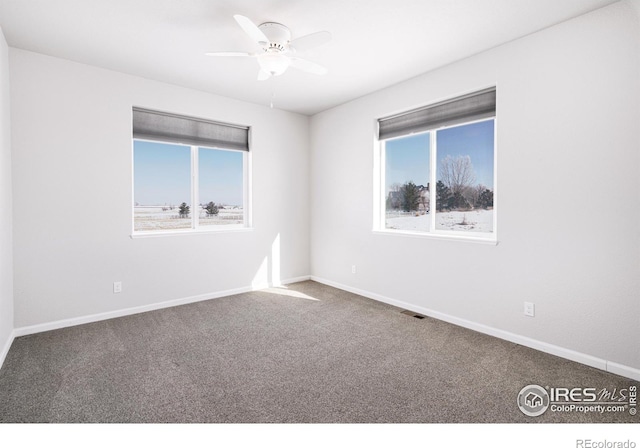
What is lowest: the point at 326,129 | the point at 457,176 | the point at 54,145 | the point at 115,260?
the point at 115,260

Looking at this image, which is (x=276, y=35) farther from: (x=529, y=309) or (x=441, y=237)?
(x=529, y=309)

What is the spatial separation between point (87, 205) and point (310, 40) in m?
2.75

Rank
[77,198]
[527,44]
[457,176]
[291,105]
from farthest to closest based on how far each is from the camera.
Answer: [291,105], [457,176], [77,198], [527,44]

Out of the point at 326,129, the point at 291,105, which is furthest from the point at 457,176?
the point at 291,105

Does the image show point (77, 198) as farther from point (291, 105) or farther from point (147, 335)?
point (291, 105)

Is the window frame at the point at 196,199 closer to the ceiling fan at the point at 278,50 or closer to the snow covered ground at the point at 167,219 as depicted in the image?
the snow covered ground at the point at 167,219

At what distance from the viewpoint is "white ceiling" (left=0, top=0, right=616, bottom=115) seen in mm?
2359

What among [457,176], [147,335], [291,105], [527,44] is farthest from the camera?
[291,105]

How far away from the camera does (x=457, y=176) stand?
3518 mm

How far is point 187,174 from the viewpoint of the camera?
421 centimetres

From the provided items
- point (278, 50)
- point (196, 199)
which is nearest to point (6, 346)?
point (196, 199)

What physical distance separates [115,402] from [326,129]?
4.04m

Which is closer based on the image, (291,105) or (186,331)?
(186,331)

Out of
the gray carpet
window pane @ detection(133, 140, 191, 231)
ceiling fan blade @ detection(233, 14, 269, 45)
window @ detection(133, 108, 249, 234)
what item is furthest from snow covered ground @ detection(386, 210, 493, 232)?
window pane @ detection(133, 140, 191, 231)
